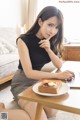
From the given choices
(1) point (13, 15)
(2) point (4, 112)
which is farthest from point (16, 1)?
(2) point (4, 112)

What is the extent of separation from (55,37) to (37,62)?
256 millimetres

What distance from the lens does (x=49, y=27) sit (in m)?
1.39

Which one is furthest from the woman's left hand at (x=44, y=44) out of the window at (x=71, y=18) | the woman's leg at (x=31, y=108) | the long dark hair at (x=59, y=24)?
the window at (x=71, y=18)

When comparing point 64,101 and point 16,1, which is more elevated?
point 16,1

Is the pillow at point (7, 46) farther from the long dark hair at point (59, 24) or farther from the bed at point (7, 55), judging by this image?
the long dark hair at point (59, 24)

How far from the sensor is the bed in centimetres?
260

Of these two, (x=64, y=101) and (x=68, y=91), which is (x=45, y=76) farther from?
(x=64, y=101)

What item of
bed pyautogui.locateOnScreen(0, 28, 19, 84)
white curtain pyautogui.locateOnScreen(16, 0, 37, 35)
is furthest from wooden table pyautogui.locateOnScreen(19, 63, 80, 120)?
white curtain pyautogui.locateOnScreen(16, 0, 37, 35)

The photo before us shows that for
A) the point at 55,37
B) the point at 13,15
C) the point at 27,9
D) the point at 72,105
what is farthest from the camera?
the point at 27,9

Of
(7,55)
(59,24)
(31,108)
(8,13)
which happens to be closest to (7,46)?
(7,55)

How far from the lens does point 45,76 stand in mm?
1248

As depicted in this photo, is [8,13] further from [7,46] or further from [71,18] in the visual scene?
[71,18]

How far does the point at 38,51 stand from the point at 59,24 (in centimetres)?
25

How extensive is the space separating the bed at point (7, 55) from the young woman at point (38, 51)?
1.16 m
